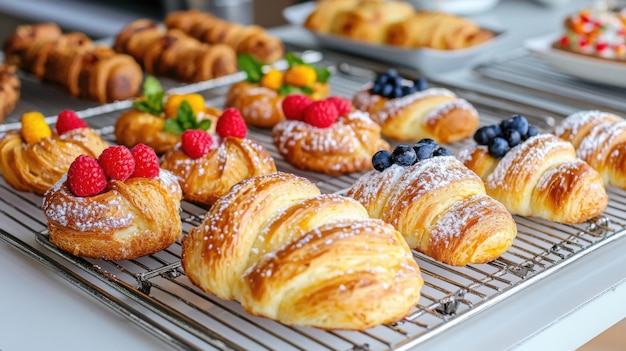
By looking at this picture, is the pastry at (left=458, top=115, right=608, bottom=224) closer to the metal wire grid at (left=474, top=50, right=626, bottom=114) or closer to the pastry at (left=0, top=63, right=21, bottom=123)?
the metal wire grid at (left=474, top=50, right=626, bottom=114)

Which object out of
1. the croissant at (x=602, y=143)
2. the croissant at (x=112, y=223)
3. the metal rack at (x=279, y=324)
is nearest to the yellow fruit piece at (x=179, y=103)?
the metal rack at (x=279, y=324)

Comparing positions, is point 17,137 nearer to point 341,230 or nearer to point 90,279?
point 90,279

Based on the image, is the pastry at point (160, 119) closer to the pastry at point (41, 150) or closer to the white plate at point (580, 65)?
the pastry at point (41, 150)

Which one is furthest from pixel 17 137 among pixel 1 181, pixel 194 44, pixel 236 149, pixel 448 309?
pixel 448 309

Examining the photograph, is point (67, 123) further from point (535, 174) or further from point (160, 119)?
point (535, 174)

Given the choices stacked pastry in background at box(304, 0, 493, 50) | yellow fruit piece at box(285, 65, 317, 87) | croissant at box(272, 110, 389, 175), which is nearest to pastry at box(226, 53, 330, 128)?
yellow fruit piece at box(285, 65, 317, 87)
